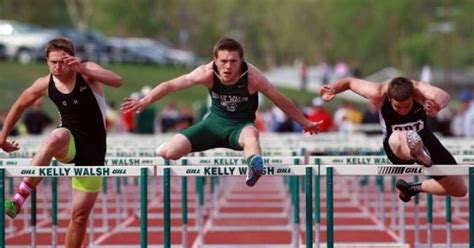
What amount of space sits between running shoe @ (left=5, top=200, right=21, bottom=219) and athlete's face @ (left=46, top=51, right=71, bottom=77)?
3.86 feet

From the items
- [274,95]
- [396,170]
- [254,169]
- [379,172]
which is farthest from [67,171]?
[396,170]

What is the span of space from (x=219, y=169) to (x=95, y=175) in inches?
39.7

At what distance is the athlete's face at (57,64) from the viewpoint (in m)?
11.3

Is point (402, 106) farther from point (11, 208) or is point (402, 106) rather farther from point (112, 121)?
point (112, 121)

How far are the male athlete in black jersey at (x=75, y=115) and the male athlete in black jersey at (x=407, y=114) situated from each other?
2.01 metres

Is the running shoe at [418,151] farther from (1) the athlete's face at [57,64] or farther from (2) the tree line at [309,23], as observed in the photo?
(2) the tree line at [309,23]

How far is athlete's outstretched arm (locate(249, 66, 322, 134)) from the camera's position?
1171cm

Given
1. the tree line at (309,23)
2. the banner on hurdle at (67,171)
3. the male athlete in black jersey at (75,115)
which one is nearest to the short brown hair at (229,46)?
the male athlete in black jersey at (75,115)

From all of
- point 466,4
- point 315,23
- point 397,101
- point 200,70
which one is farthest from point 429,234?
point 315,23

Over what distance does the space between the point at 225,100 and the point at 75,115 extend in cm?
136

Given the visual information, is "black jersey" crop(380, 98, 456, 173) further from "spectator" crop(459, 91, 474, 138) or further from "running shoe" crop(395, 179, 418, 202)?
"spectator" crop(459, 91, 474, 138)

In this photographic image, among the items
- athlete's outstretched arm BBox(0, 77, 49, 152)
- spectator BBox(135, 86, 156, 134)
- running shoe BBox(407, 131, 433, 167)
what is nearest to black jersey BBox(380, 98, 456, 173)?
running shoe BBox(407, 131, 433, 167)

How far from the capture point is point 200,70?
11766 mm

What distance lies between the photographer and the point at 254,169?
10680 millimetres
